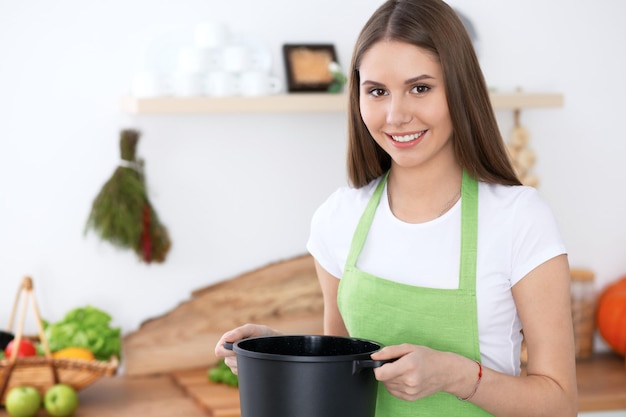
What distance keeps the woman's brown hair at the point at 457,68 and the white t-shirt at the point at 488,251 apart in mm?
50

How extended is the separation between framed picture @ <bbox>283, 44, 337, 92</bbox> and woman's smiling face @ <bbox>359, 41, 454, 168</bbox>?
1.15m

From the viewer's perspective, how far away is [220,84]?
87.8 inches

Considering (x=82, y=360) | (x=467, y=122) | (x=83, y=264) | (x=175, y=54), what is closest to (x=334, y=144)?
(x=175, y=54)

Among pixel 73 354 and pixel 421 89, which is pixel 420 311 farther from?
pixel 73 354

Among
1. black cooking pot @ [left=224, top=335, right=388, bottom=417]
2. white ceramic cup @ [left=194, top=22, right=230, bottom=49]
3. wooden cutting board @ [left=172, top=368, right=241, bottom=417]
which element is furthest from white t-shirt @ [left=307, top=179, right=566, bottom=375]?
white ceramic cup @ [left=194, top=22, right=230, bottom=49]

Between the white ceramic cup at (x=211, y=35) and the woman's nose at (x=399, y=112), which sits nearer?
the woman's nose at (x=399, y=112)

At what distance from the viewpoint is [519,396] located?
115cm

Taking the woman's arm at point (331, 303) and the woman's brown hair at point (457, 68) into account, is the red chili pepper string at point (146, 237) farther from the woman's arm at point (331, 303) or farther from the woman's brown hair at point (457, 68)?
the woman's brown hair at point (457, 68)

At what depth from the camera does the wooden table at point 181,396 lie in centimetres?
206

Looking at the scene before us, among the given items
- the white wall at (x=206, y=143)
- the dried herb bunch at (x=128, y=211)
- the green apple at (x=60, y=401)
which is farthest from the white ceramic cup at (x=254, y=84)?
the green apple at (x=60, y=401)

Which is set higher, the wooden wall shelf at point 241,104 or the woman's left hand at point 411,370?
the wooden wall shelf at point 241,104

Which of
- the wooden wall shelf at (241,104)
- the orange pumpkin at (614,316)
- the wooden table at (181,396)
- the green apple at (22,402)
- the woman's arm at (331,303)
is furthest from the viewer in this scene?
the orange pumpkin at (614,316)

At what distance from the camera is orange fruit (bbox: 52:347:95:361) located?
2082mm

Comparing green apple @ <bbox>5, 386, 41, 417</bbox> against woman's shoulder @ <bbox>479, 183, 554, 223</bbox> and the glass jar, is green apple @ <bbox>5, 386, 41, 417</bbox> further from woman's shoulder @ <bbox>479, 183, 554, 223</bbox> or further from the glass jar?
the glass jar
